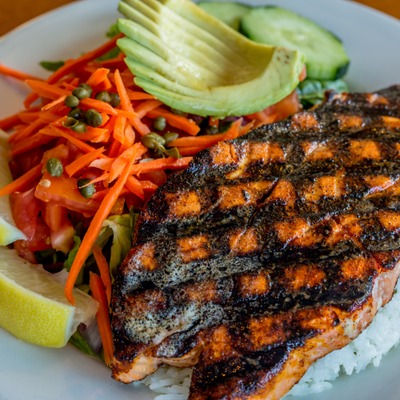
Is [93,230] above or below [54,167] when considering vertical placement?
below

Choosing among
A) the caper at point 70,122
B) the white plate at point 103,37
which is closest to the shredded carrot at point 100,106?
the caper at point 70,122

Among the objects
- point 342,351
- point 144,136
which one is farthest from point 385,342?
point 144,136

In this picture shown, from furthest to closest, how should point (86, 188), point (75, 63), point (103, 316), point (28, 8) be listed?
point (28, 8) → point (75, 63) → point (86, 188) → point (103, 316)

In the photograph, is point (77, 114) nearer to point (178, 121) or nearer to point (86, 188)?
point (86, 188)

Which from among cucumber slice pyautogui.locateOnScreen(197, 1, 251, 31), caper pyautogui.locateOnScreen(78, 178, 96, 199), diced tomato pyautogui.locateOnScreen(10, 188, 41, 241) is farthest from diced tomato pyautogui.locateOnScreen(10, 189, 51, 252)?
cucumber slice pyautogui.locateOnScreen(197, 1, 251, 31)

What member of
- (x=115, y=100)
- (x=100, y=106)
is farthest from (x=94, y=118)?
(x=115, y=100)

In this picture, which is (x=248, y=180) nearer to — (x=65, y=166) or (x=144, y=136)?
(x=144, y=136)

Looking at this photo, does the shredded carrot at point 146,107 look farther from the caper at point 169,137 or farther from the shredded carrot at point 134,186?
the shredded carrot at point 134,186
